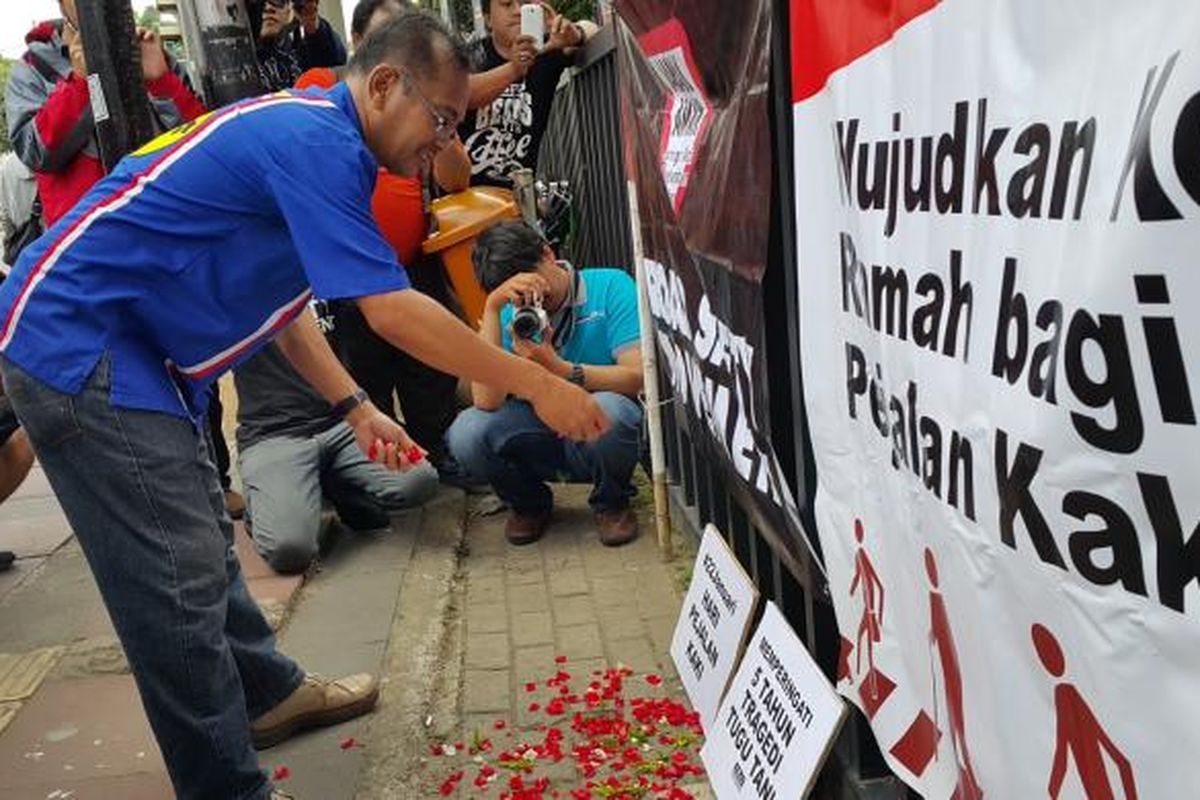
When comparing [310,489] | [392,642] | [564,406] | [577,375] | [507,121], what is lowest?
[392,642]

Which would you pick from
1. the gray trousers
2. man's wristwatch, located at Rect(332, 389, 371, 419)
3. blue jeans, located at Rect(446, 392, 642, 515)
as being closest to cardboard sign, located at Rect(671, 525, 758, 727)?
man's wristwatch, located at Rect(332, 389, 371, 419)

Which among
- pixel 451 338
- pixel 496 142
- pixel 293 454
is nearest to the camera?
pixel 451 338

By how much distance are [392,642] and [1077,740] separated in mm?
2622

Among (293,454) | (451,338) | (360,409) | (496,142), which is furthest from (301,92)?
(496,142)

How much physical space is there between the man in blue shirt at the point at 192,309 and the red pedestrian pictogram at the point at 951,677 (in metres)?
0.90

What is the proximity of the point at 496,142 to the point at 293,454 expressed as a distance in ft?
5.93

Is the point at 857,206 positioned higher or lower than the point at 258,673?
higher

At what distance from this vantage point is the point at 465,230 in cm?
495

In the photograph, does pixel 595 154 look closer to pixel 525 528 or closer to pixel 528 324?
pixel 528 324

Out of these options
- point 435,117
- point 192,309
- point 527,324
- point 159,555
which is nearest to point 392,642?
point 527,324

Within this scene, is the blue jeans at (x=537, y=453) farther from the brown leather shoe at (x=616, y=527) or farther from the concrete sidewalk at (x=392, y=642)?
the concrete sidewalk at (x=392, y=642)

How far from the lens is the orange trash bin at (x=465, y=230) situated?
495cm

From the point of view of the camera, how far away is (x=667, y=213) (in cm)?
279

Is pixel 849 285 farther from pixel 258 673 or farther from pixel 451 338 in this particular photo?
pixel 258 673
